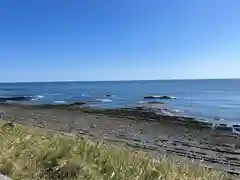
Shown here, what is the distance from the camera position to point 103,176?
17.1ft

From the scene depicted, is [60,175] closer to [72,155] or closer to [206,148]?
[72,155]

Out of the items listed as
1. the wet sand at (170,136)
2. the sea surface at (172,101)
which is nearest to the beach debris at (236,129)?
the wet sand at (170,136)

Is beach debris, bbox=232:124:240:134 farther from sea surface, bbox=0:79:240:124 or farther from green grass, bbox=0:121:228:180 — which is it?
green grass, bbox=0:121:228:180

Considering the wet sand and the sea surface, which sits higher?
the sea surface

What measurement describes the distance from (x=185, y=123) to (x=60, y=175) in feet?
74.0

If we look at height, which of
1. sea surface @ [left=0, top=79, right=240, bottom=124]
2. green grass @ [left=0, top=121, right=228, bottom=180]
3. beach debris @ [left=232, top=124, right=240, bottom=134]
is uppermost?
green grass @ [left=0, top=121, right=228, bottom=180]

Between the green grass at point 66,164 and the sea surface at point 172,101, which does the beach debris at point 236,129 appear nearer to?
the sea surface at point 172,101

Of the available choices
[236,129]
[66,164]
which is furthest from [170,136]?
[66,164]

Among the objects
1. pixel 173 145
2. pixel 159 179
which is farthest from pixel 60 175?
pixel 173 145

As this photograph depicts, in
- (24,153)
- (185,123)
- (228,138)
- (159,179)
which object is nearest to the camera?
(159,179)

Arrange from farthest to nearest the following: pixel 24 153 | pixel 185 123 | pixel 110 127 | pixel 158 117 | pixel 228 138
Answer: pixel 158 117 → pixel 185 123 → pixel 110 127 → pixel 228 138 → pixel 24 153

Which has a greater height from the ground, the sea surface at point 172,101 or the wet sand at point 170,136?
the sea surface at point 172,101

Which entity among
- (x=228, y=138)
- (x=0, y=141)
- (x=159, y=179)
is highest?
(x=0, y=141)

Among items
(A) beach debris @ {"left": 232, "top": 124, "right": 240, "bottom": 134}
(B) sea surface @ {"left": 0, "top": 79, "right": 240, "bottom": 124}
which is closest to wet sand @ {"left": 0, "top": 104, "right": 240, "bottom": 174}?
(A) beach debris @ {"left": 232, "top": 124, "right": 240, "bottom": 134}
